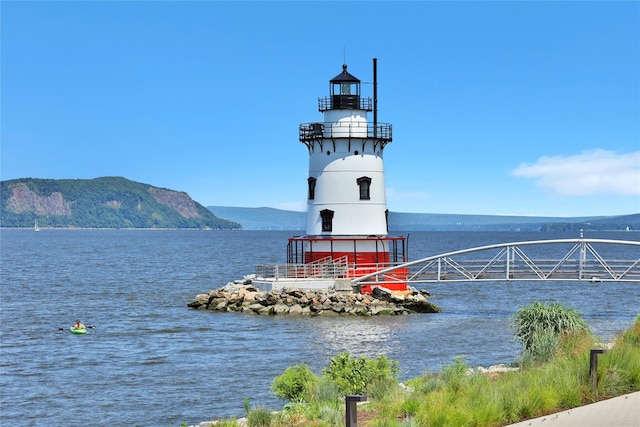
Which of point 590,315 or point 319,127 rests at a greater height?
point 319,127

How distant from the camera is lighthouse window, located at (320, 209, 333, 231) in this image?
140ft

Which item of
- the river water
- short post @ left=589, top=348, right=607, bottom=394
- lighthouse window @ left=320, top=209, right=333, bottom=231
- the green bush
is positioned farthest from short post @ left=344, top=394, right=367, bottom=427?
lighthouse window @ left=320, top=209, right=333, bottom=231

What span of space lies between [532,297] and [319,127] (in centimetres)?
1757

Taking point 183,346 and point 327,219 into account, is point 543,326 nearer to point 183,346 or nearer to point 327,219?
point 183,346

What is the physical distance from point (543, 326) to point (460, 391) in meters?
6.38

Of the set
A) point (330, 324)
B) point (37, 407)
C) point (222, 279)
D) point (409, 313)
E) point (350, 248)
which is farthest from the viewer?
point (222, 279)

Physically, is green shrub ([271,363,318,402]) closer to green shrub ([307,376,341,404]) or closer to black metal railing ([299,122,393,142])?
green shrub ([307,376,341,404])

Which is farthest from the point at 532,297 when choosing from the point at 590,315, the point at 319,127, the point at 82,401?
the point at 82,401

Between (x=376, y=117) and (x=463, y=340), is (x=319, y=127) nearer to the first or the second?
(x=376, y=117)

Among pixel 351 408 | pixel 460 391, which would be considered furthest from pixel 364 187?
pixel 351 408

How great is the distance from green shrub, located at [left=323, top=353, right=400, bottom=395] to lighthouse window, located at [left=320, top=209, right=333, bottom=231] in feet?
79.0

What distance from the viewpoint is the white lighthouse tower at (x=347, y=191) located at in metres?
42.5

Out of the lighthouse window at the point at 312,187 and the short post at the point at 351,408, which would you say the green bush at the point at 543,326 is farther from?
the lighthouse window at the point at 312,187

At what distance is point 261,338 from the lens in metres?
31.9
